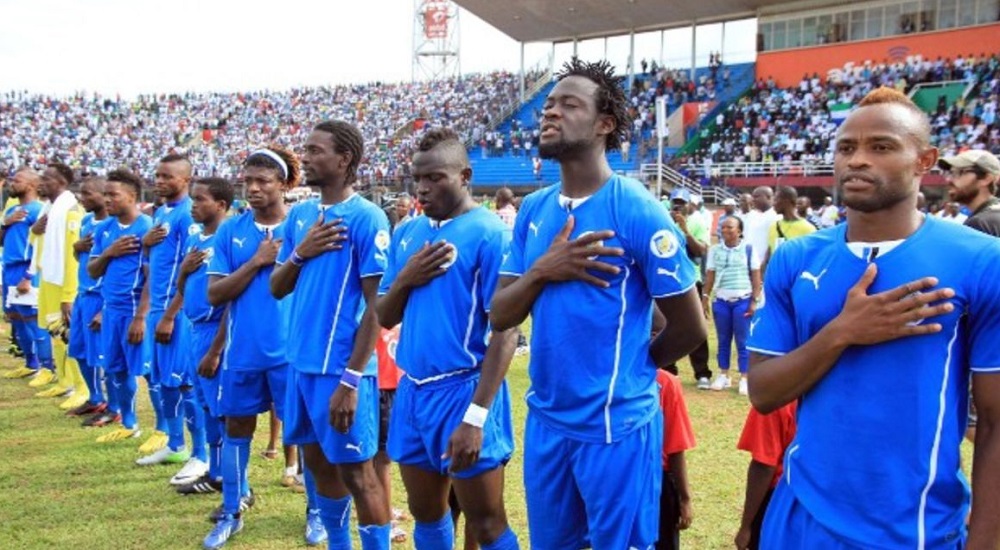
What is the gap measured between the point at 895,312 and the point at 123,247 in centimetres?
623

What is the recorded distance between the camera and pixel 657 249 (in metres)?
2.62

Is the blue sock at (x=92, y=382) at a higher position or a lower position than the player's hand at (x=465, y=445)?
lower

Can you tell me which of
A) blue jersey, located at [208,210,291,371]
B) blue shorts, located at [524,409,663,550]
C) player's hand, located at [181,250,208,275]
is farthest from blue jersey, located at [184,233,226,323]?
blue shorts, located at [524,409,663,550]

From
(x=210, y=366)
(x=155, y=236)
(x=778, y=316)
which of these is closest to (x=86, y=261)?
(x=155, y=236)

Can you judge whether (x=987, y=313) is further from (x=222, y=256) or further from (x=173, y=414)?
(x=173, y=414)

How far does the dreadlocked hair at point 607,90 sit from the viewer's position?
2.90 m

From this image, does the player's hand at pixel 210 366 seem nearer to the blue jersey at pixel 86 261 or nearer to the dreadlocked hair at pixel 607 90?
the blue jersey at pixel 86 261

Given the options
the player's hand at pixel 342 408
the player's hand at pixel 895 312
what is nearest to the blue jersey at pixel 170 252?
the player's hand at pixel 342 408

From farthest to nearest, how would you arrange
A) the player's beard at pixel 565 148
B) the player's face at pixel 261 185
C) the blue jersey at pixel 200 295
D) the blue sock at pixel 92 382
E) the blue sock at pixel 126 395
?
the blue sock at pixel 92 382 < the blue sock at pixel 126 395 < the blue jersey at pixel 200 295 < the player's face at pixel 261 185 < the player's beard at pixel 565 148

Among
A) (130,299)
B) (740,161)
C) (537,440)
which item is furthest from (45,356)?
(740,161)

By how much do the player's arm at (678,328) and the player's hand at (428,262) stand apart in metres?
0.97

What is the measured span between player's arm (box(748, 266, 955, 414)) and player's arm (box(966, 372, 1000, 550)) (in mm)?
198

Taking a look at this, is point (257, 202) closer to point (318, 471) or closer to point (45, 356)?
point (318, 471)

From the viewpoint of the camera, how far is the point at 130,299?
6738mm
